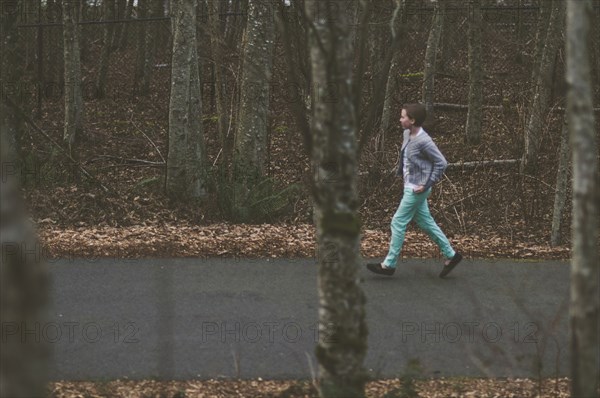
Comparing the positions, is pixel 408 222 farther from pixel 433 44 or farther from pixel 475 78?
pixel 433 44

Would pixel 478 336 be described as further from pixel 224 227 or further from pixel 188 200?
pixel 188 200

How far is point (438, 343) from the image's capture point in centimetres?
823

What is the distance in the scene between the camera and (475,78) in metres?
21.5

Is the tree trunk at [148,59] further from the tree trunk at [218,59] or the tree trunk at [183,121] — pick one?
the tree trunk at [183,121]

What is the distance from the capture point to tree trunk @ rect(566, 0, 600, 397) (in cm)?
490

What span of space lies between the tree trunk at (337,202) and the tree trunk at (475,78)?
1638cm

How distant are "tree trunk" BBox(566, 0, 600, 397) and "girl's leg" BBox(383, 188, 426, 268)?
201 inches

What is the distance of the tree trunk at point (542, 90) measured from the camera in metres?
17.3

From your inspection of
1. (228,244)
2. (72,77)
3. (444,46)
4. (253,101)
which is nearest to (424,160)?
(228,244)

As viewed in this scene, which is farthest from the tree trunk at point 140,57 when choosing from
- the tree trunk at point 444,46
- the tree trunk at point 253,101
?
the tree trunk at point 253,101

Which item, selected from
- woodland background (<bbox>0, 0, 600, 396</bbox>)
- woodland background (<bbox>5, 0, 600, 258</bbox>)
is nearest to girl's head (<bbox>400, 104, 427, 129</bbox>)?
woodland background (<bbox>5, 0, 600, 258</bbox>)
